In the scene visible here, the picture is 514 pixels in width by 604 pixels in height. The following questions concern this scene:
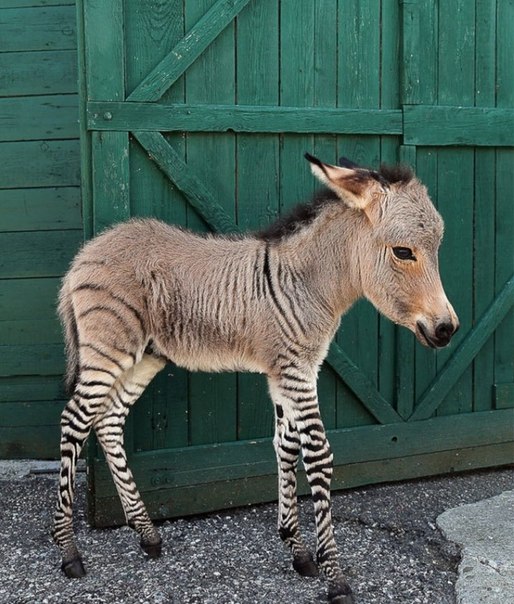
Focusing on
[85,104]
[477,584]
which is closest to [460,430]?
[477,584]

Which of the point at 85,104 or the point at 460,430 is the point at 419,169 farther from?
the point at 85,104

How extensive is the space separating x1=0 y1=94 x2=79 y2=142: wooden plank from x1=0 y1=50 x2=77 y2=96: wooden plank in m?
0.06

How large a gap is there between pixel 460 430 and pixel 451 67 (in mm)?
2512

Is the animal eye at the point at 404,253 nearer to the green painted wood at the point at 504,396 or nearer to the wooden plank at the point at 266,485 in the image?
the wooden plank at the point at 266,485

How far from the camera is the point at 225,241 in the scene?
4574 millimetres

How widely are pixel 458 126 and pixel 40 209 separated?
3.00 metres

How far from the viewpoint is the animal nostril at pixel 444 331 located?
3889mm

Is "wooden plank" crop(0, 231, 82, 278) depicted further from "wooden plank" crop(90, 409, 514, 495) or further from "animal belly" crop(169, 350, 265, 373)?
"animal belly" crop(169, 350, 265, 373)

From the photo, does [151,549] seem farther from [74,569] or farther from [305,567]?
[305,567]

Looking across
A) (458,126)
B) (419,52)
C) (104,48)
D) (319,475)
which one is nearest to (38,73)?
(104,48)

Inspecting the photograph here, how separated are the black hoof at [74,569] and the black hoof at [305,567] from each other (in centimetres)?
112

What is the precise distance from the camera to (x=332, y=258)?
14.1 ft

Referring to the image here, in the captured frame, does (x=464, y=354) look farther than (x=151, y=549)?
Yes

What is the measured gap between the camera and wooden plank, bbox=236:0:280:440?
4.96 metres
